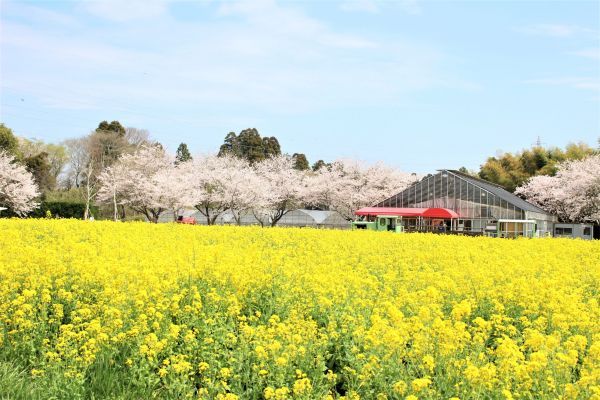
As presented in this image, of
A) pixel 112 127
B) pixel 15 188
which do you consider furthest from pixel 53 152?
pixel 15 188

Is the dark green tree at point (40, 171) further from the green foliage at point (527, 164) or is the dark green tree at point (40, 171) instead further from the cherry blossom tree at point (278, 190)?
the green foliage at point (527, 164)

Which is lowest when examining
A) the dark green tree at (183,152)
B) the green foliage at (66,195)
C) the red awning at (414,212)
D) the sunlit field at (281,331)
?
the sunlit field at (281,331)

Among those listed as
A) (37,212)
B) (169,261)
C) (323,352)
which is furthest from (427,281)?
(37,212)

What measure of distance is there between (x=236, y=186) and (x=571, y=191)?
29.5 m

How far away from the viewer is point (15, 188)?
4788 centimetres

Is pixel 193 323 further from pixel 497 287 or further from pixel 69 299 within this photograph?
pixel 497 287

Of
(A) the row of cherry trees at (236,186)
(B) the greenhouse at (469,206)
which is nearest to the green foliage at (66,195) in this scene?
(A) the row of cherry trees at (236,186)

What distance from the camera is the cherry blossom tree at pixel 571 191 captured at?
4962 centimetres

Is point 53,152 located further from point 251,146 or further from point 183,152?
point 251,146

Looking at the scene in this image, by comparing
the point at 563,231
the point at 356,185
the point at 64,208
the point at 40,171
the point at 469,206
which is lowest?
the point at 563,231

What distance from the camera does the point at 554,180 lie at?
56719 mm

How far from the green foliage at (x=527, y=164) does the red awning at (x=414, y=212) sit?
75.5 ft

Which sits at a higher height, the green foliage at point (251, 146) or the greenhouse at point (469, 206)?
the green foliage at point (251, 146)

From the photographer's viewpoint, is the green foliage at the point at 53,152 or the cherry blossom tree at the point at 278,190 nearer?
the cherry blossom tree at the point at 278,190
